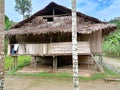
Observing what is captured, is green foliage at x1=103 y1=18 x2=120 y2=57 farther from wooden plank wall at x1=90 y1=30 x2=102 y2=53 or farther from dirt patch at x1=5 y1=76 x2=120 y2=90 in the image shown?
dirt patch at x1=5 y1=76 x2=120 y2=90

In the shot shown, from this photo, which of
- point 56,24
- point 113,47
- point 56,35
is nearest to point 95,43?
point 56,35

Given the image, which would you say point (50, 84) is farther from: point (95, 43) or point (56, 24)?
point (95, 43)

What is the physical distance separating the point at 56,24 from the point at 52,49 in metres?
2.24

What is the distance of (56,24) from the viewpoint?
18984mm

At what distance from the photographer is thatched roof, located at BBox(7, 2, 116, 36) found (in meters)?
17.6

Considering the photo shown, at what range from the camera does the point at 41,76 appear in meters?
16.6

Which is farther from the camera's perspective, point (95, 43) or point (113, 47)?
point (113, 47)

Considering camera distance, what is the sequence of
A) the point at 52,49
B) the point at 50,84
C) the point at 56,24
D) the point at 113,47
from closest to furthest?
1. the point at 50,84
2. the point at 52,49
3. the point at 56,24
4. the point at 113,47

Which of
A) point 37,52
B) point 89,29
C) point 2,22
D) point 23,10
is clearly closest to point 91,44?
point 89,29

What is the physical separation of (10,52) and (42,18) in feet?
13.1

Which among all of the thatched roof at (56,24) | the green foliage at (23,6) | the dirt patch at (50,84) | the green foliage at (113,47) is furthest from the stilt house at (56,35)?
the green foliage at (23,6)

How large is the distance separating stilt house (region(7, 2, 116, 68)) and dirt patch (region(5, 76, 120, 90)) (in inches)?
107

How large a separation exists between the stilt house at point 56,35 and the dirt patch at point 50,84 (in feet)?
8.90

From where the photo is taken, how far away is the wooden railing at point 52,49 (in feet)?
57.8
